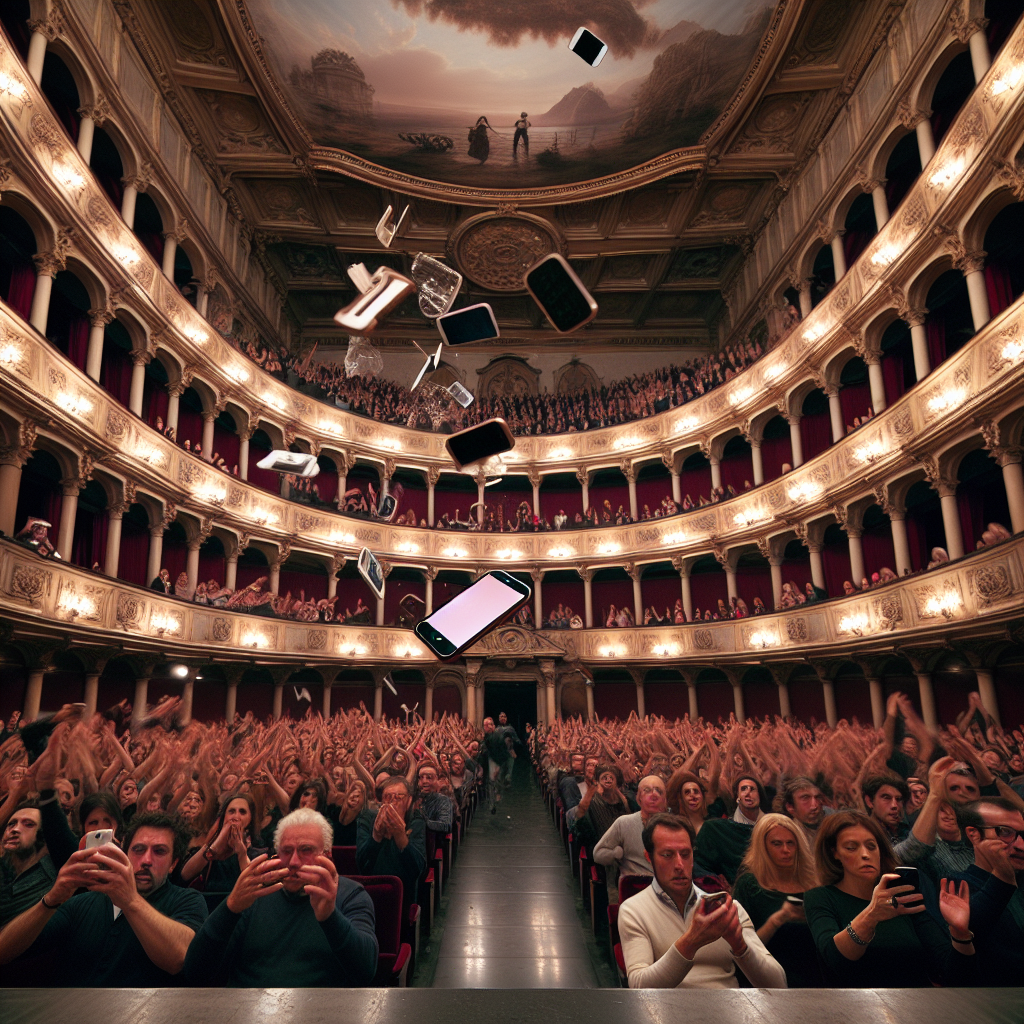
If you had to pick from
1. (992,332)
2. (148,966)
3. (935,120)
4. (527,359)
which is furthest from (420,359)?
(148,966)

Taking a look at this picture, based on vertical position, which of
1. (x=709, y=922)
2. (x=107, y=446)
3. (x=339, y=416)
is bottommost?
(x=709, y=922)

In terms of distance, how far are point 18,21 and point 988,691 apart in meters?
21.6

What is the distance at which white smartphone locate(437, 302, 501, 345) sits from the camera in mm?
5066

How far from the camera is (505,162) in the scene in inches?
874

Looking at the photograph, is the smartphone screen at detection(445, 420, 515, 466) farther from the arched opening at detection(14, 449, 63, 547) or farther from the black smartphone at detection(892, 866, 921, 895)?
the arched opening at detection(14, 449, 63, 547)

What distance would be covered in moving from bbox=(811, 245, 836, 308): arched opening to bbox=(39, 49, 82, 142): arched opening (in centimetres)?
1930

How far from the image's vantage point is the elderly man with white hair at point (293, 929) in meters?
2.64

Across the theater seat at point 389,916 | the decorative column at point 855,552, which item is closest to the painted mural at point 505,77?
the decorative column at point 855,552

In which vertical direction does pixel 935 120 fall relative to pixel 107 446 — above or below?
above

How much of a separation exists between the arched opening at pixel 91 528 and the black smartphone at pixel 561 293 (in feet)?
48.0

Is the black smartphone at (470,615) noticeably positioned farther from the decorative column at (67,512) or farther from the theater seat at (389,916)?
the decorative column at (67,512)

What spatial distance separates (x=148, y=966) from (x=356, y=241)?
2509 cm

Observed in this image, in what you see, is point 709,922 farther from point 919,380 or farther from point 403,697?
point 403,697

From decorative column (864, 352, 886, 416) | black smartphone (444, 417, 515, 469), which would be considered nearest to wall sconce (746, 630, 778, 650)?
decorative column (864, 352, 886, 416)
